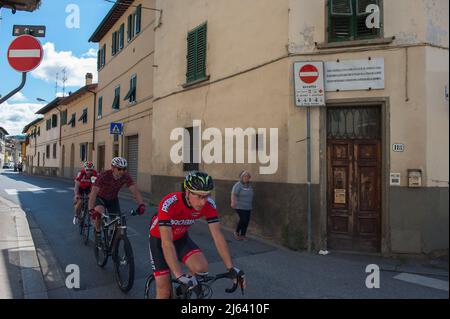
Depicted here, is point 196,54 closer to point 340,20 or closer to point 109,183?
point 340,20

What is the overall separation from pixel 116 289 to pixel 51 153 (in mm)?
40603

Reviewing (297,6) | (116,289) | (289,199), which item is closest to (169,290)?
(116,289)

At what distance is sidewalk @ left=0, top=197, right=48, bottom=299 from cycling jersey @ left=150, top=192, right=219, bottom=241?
7.41 ft

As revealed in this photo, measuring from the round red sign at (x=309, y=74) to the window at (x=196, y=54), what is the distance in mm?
4061

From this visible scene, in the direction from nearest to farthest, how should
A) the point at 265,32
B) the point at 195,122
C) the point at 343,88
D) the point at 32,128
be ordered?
1. the point at 343,88
2. the point at 265,32
3. the point at 195,122
4. the point at 32,128

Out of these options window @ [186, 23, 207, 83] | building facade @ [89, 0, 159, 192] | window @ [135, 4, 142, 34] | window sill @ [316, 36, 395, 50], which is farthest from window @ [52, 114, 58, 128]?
window sill @ [316, 36, 395, 50]

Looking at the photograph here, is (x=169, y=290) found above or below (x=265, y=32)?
below

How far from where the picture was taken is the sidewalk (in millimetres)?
4844

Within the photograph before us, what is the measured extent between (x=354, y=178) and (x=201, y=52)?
6.25 metres

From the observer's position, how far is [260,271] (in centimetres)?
623

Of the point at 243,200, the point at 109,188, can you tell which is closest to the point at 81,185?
the point at 109,188

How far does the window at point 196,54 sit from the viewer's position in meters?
11.3

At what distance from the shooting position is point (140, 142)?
57.4 feet

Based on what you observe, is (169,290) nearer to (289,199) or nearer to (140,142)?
(289,199)
